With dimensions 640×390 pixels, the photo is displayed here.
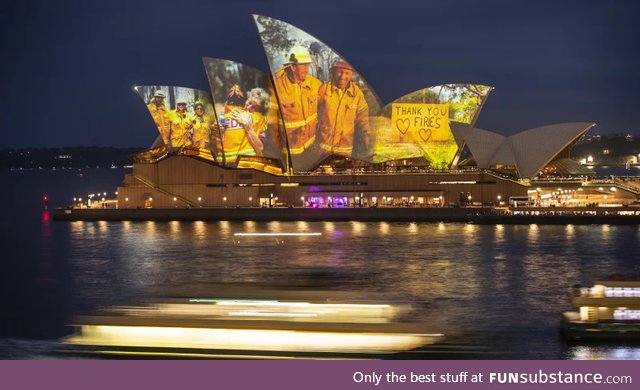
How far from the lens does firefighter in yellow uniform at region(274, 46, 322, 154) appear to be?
1687 inches

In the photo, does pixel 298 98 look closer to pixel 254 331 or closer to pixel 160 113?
pixel 160 113

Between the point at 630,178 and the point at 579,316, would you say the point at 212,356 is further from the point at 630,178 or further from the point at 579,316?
the point at 630,178

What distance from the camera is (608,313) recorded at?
17422 mm

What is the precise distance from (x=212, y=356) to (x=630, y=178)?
38319mm

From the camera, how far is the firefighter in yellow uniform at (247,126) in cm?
4391

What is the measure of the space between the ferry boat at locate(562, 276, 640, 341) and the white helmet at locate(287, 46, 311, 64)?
26.9 metres

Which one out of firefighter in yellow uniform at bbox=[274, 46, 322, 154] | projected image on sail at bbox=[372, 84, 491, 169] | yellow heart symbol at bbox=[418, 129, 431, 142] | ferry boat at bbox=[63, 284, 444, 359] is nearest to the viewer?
ferry boat at bbox=[63, 284, 444, 359]

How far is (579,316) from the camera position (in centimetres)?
1777

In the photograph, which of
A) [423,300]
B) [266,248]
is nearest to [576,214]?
[266,248]

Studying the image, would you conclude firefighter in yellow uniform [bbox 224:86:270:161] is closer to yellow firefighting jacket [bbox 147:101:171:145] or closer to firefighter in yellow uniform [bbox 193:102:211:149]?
firefighter in yellow uniform [bbox 193:102:211:149]

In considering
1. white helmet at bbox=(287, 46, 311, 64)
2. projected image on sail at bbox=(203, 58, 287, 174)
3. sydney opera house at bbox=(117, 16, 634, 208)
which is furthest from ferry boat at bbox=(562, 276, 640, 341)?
projected image on sail at bbox=(203, 58, 287, 174)

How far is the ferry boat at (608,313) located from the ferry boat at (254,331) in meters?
3.86

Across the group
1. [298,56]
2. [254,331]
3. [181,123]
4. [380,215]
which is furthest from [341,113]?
[254,331]

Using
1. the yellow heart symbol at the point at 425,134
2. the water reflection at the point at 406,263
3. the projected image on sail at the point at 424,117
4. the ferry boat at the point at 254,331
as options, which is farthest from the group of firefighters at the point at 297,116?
the ferry boat at the point at 254,331
